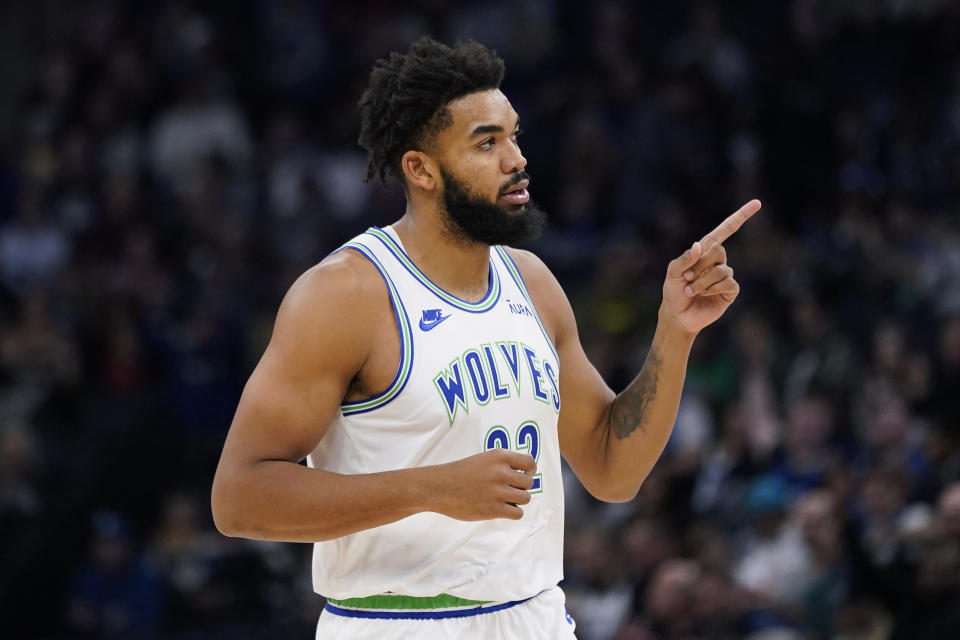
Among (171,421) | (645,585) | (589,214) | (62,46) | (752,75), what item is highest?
(62,46)

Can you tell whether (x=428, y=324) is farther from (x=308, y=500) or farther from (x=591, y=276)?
(x=591, y=276)

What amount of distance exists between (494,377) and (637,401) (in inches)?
23.4

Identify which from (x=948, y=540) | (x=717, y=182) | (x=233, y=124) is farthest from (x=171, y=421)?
(x=948, y=540)

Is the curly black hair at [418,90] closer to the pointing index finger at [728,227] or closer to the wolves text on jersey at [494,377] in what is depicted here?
the wolves text on jersey at [494,377]

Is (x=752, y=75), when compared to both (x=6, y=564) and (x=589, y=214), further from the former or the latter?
(x=6, y=564)

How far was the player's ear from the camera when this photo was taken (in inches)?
169

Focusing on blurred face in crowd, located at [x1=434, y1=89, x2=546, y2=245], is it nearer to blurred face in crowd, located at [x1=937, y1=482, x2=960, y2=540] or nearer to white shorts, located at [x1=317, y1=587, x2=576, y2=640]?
white shorts, located at [x1=317, y1=587, x2=576, y2=640]

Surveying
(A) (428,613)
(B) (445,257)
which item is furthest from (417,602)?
(B) (445,257)

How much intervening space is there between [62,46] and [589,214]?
653cm

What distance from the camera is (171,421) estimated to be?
36.0 feet

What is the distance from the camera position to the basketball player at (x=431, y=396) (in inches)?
150

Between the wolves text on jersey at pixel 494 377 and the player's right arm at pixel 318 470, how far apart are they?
0.26 m

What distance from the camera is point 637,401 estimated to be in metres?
4.48

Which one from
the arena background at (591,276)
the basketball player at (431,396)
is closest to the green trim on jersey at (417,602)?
the basketball player at (431,396)
